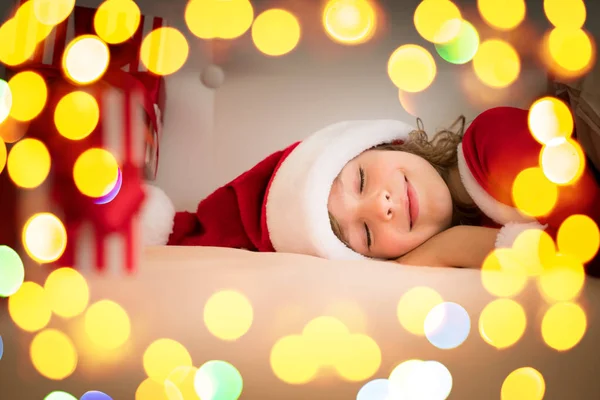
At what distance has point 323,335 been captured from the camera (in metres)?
0.52

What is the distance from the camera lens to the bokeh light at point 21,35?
1.09 metres

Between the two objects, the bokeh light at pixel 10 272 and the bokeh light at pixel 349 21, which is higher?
the bokeh light at pixel 349 21

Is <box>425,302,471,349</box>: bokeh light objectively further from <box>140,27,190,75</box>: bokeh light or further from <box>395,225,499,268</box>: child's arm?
<box>140,27,190,75</box>: bokeh light

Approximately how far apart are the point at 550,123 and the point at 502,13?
0.41 metres

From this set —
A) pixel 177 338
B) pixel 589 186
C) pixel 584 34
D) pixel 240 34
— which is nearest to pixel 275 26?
pixel 240 34

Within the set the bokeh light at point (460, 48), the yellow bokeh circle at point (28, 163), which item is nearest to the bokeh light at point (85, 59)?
the yellow bokeh circle at point (28, 163)

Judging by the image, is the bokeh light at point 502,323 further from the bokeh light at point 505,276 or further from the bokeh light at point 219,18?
the bokeh light at point 219,18

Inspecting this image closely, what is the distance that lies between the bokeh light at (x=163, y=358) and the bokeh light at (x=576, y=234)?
53cm

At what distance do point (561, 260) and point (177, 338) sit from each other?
49 cm

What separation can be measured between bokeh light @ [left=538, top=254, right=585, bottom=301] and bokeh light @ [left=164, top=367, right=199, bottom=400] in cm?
38

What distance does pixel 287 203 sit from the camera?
3.10 feet

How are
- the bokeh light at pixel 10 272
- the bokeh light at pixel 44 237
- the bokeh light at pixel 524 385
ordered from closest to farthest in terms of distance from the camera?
the bokeh light at pixel 524 385, the bokeh light at pixel 10 272, the bokeh light at pixel 44 237

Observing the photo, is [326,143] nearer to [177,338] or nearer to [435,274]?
[435,274]

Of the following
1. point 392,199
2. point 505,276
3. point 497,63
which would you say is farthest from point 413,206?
point 497,63
